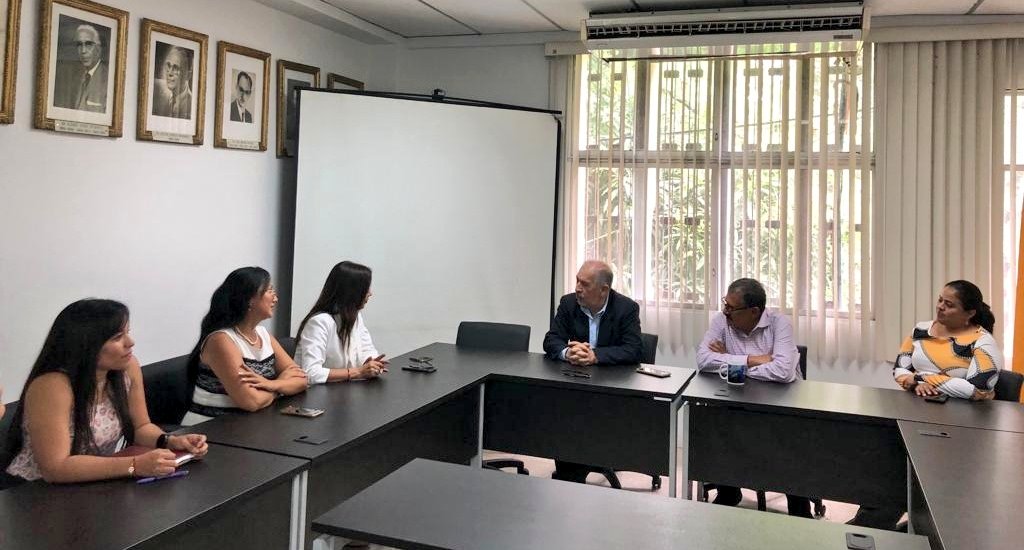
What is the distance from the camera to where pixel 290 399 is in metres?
2.79

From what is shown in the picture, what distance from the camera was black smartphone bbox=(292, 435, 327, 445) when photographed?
2.21 metres

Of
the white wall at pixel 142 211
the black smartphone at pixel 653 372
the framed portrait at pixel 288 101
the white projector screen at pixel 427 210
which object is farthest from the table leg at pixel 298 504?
the framed portrait at pixel 288 101

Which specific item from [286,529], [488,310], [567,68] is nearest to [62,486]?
[286,529]

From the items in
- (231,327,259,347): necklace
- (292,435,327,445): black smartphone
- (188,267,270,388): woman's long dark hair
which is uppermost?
(188,267,270,388): woman's long dark hair

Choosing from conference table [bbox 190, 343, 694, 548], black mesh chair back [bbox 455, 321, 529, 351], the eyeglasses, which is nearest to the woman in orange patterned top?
the eyeglasses

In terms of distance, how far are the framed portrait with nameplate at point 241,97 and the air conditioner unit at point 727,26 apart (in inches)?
78.7

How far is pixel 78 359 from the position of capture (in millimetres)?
1979

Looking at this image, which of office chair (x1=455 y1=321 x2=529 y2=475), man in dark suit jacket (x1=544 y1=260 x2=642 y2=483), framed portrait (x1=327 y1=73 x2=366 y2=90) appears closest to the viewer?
man in dark suit jacket (x1=544 y1=260 x2=642 y2=483)

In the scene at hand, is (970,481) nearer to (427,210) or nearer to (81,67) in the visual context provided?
(427,210)

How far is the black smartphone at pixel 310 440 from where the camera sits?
2.21 meters

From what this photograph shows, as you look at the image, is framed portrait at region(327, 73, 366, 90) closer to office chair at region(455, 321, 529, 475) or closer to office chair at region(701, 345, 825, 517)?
Result: office chair at region(455, 321, 529, 475)

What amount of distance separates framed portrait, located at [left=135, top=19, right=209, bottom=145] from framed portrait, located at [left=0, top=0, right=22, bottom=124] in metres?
0.66

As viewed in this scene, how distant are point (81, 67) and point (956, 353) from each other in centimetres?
410

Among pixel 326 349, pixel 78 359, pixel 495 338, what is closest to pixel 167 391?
pixel 326 349
